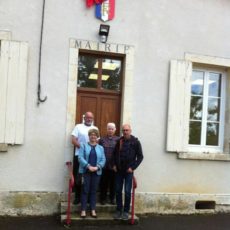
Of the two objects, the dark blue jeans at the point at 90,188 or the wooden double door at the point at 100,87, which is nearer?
the dark blue jeans at the point at 90,188

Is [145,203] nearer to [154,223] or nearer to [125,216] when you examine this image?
[154,223]

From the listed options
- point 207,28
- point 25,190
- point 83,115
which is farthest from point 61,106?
point 207,28

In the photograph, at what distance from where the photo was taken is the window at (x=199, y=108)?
8.06 metres

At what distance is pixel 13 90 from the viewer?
7.24m

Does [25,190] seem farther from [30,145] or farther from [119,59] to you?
[119,59]

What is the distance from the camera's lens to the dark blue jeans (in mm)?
6812

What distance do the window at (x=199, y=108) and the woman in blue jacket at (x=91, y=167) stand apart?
1.72 m

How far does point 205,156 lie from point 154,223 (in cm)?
182

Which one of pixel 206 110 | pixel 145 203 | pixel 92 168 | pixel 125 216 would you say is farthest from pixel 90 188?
pixel 206 110

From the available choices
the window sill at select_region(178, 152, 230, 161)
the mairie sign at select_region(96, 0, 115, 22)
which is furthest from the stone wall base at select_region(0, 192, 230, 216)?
the mairie sign at select_region(96, 0, 115, 22)

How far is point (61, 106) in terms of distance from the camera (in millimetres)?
7512

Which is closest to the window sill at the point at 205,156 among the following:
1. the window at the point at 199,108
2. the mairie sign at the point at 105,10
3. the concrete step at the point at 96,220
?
the window at the point at 199,108

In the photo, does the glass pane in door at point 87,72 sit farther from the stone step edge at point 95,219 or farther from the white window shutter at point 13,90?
the stone step edge at point 95,219

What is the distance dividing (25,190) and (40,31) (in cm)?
281
